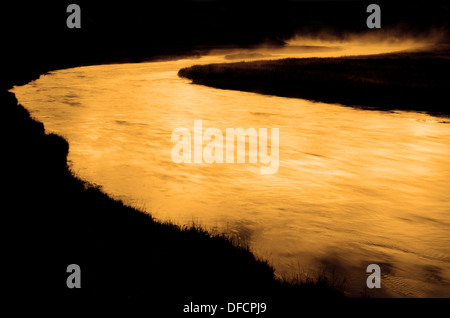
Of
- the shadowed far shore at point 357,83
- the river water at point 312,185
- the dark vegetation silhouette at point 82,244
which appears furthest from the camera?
the shadowed far shore at point 357,83

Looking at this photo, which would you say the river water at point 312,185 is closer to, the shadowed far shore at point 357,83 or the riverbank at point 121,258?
the riverbank at point 121,258

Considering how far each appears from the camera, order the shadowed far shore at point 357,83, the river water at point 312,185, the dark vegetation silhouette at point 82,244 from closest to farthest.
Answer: the dark vegetation silhouette at point 82,244 → the river water at point 312,185 → the shadowed far shore at point 357,83

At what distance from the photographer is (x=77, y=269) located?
485 cm

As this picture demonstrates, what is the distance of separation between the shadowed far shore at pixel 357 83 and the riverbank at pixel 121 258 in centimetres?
1959

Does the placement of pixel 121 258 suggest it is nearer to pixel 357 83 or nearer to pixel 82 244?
pixel 82 244

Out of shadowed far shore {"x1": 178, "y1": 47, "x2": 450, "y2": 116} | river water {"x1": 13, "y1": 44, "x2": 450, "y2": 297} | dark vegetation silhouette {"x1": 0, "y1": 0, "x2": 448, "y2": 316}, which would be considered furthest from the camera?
shadowed far shore {"x1": 178, "y1": 47, "x2": 450, "y2": 116}

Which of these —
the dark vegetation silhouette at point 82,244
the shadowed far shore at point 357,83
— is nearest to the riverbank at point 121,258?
the dark vegetation silhouette at point 82,244

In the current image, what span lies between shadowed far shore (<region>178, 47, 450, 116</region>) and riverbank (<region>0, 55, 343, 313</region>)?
19.6m

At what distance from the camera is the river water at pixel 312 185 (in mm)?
6863

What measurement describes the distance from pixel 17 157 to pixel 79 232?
3510 millimetres

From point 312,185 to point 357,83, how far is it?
64.4 ft

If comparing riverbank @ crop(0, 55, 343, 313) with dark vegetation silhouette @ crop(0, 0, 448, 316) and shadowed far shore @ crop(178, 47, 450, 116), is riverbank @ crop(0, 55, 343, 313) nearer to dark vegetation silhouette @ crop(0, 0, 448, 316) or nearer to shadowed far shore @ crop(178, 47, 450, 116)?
dark vegetation silhouette @ crop(0, 0, 448, 316)

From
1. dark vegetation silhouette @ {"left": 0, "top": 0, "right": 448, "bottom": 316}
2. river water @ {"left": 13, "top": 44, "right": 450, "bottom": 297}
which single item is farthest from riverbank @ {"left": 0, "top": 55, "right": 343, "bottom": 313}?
river water @ {"left": 13, "top": 44, "right": 450, "bottom": 297}

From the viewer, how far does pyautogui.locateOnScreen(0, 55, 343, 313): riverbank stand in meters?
4.66
